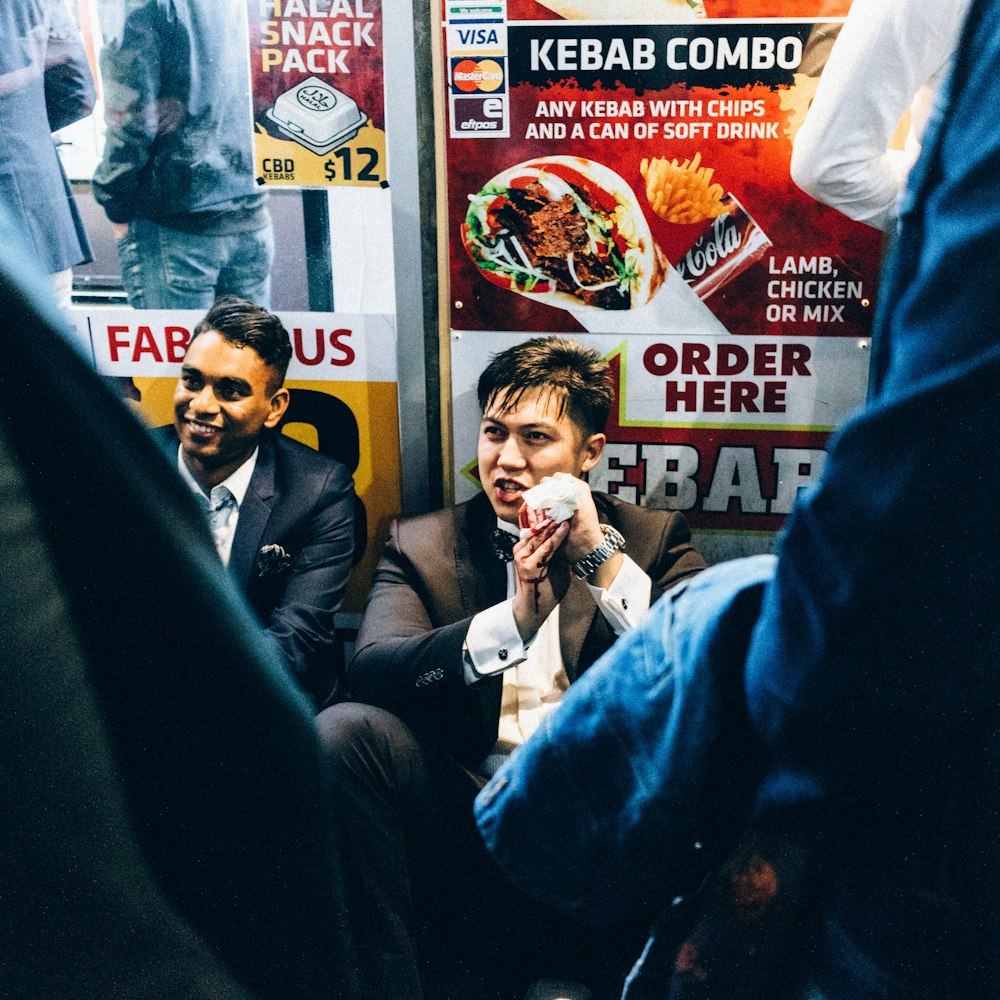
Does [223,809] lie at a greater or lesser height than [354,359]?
greater

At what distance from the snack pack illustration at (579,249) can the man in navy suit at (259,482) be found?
0.64 metres

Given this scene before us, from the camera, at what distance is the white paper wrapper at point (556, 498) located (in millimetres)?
2330

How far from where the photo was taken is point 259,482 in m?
2.79

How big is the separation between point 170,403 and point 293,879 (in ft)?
8.37

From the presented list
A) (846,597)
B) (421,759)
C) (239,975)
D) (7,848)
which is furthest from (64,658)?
(421,759)

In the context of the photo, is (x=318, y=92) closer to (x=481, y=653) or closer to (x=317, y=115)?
(x=317, y=115)

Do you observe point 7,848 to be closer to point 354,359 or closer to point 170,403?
point 354,359

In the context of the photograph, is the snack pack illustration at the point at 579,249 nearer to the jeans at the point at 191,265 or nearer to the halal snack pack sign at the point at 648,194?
the halal snack pack sign at the point at 648,194

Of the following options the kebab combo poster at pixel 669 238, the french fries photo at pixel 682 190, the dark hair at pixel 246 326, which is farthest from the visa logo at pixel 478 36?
the dark hair at pixel 246 326

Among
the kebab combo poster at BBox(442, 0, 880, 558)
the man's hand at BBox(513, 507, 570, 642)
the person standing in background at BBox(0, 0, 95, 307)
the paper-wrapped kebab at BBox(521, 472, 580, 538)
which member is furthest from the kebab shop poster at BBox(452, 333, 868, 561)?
the person standing in background at BBox(0, 0, 95, 307)

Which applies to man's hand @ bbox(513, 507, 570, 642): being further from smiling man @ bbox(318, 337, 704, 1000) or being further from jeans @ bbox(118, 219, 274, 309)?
jeans @ bbox(118, 219, 274, 309)

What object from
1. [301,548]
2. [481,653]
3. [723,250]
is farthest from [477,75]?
[481,653]

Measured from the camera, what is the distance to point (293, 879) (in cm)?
55

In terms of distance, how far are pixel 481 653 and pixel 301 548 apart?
2.35 ft
